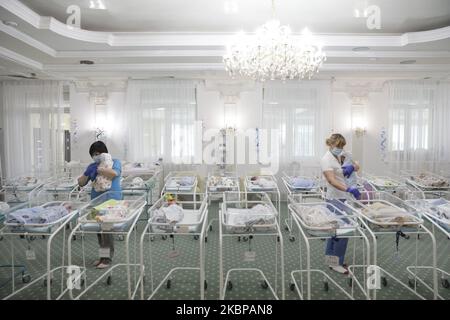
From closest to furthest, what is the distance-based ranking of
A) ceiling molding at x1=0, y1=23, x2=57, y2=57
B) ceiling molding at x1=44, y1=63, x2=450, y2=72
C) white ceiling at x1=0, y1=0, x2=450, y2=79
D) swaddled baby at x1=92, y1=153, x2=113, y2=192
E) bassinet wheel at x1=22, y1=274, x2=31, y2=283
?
bassinet wheel at x1=22, y1=274, x2=31, y2=283, swaddled baby at x1=92, y1=153, x2=113, y2=192, white ceiling at x1=0, y1=0, x2=450, y2=79, ceiling molding at x1=0, y1=23, x2=57, y2=57, ceiling molding at x1=44, y1=63, x2=450, y2=72

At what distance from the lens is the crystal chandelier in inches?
124

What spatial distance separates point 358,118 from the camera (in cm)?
634

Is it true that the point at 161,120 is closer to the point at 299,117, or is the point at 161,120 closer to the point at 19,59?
the point at 19,59

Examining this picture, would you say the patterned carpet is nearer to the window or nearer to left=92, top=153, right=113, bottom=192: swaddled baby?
left=92, top=153, right=113, bottom=192: swaddled baby

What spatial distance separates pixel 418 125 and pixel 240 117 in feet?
12.3

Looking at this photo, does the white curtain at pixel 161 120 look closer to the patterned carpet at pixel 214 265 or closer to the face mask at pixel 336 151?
the patterned carpet at pixel 214 265

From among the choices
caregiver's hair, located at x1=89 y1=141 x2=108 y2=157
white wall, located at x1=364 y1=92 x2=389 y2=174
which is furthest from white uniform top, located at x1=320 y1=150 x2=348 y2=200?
white wall, located at x1=364 y1=92 x2=389 y2=174

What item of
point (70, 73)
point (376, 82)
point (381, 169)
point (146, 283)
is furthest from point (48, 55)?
point (381, 169)

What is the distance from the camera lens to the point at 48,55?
4.66 m

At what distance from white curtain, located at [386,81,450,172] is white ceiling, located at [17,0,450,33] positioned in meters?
2.33

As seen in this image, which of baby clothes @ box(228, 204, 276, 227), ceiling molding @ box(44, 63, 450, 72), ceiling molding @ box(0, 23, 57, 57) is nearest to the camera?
baby clothes @ box(228, 204, 276, 227)

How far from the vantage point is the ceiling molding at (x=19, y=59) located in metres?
4.39
